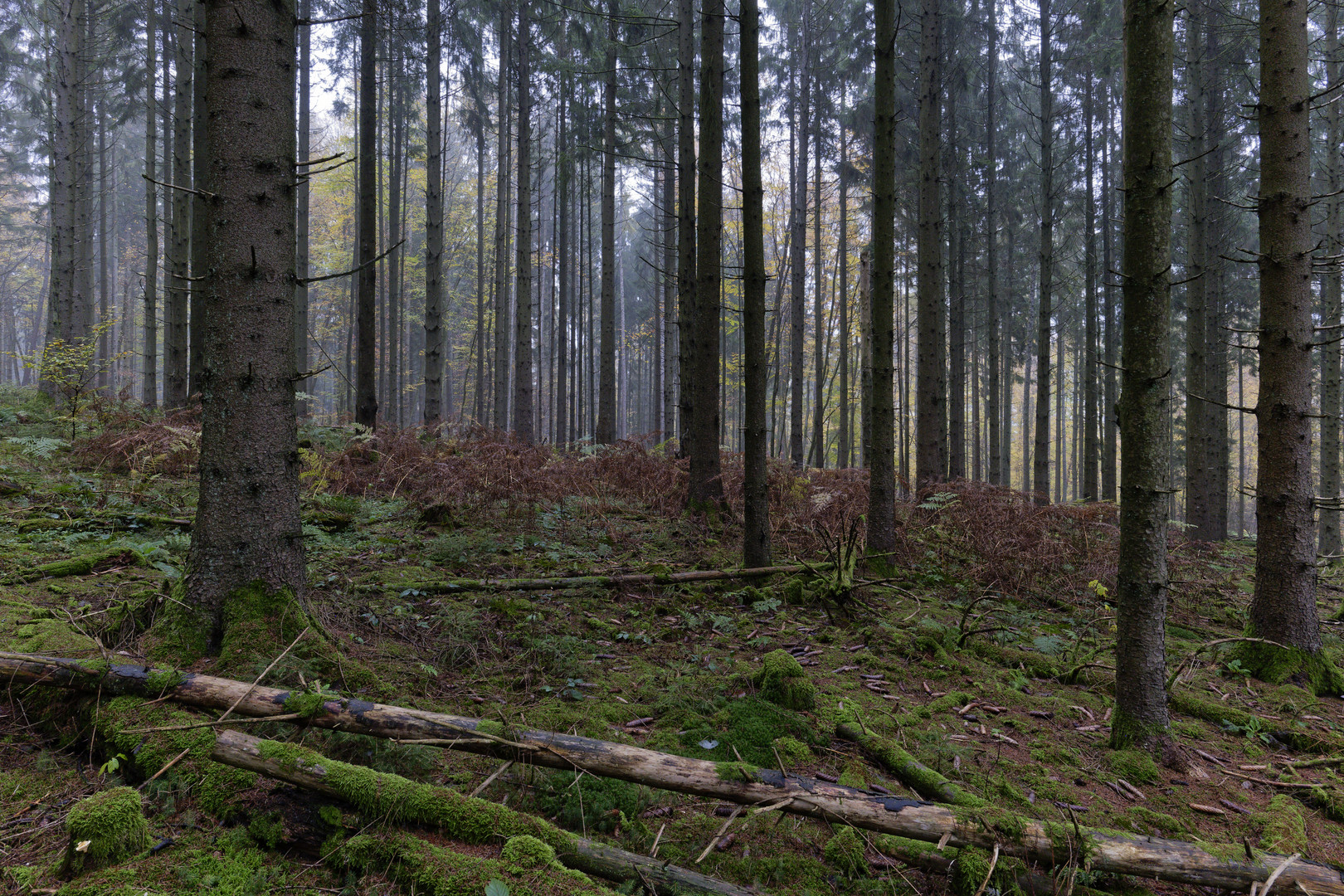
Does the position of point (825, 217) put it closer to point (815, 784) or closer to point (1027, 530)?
point (1027, 530)

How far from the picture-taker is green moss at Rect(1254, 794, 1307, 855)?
2.48 m

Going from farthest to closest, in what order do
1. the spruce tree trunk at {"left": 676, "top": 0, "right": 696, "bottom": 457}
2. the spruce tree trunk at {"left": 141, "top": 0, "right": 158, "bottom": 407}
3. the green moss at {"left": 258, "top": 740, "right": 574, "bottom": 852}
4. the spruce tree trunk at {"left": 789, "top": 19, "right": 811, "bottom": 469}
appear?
the spruce tree trunk at {"left": 789, "top": 19, "right": 811, "bottom": 469}
the spruce tree trunk at {"left": 141, "top": 0, "right": 158, "bottom": 407}
the spruce tree trunk at {"left": 676, "top": 0, "right": 696, "bottom": 457}
the green moss at {"left": 258, "top": 740, "right": 574, "bottom": 852}

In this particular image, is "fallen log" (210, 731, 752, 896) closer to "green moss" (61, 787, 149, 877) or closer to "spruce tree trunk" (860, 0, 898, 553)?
"green moss" (61, 787, 149, 877)

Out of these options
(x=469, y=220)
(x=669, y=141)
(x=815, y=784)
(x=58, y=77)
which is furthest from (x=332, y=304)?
(x=815, y=784)

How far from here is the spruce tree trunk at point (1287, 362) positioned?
4.37 m

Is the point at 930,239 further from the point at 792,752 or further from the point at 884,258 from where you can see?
the point at 792,752

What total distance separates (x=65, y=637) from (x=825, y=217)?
26392 millimetres

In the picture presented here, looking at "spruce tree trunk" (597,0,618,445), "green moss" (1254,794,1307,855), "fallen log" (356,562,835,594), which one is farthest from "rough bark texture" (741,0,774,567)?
"spruce tree trunk" (597,0,618,445)

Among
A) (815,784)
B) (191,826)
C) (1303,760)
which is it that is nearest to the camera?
(191,826)

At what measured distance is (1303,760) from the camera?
317cm

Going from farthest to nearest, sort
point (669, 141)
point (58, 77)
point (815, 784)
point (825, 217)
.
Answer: point (825, 217) < point (669, 141) < point (58, 77) < point (815, 784)

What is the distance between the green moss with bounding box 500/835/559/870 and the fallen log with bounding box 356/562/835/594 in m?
3.01

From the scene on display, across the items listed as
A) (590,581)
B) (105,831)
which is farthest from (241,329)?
(590,581)

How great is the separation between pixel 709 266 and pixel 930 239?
3664mm
